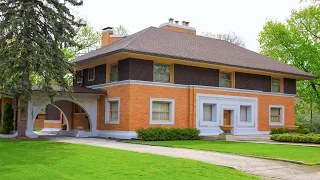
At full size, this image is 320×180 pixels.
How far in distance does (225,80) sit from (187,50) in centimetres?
402

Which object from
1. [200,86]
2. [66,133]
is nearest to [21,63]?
[66,133]

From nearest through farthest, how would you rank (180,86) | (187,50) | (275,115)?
(180,86) → (187,50) → (275,115)

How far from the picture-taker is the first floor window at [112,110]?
A: 87.9ft

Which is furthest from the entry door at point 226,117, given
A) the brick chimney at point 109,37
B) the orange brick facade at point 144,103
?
the brick chimney at point 109,37

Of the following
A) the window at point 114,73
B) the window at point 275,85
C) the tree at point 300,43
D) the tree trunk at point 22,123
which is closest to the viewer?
the tree trunk at point 22,123

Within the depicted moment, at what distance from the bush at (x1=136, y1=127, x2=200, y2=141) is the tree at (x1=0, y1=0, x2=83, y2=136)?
530 cm

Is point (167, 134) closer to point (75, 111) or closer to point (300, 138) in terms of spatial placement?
point (300, 138)

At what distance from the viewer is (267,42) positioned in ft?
145

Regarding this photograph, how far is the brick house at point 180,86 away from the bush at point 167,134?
0.99 meters

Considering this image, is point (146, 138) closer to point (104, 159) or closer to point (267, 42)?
point (104, 159)

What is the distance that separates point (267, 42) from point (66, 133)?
25.2 m

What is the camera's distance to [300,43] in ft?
135

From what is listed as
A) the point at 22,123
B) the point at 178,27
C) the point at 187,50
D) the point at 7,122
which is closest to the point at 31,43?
the point at 22,123

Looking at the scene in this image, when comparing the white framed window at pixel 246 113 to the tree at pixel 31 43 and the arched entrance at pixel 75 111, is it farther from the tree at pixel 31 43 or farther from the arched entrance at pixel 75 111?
the tree at pixel 31 43
